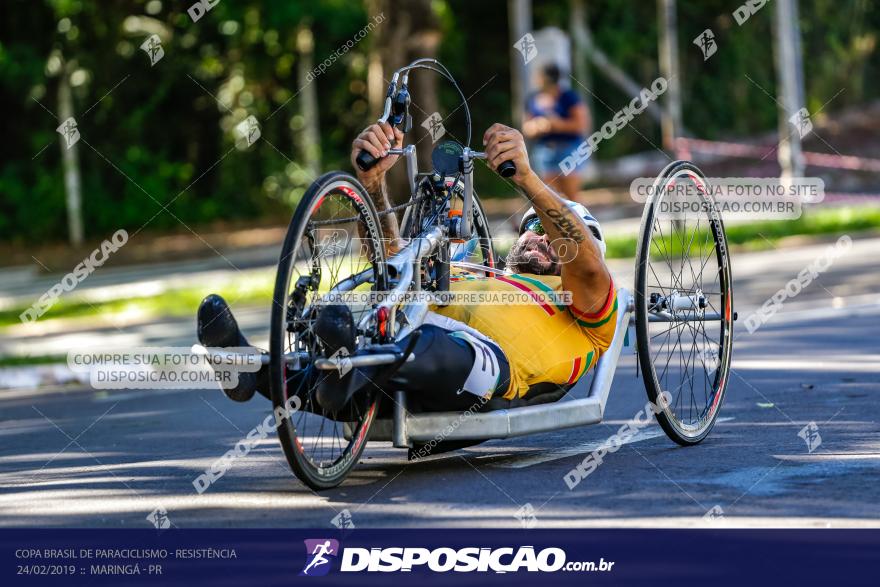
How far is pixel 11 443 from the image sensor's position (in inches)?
321

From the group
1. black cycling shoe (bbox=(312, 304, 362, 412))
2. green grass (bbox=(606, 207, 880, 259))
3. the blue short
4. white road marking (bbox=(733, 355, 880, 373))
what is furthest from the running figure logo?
green grass (bbox=(606, 207, 880, 259))

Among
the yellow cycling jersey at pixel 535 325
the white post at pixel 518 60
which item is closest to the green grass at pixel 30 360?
the yellow cycling jersey at pixel 535 325

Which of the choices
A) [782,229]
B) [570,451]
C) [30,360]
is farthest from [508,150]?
[782,229]

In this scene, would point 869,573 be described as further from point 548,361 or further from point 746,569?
point 548,361

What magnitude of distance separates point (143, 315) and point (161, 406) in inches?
267

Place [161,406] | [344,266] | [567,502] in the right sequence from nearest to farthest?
[567,502] → [344,266] → [161,406]

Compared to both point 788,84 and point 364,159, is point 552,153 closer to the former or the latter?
point 788,84

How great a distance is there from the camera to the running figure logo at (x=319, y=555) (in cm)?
486

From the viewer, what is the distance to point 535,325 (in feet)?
21.6

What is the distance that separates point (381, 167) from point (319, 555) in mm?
2015

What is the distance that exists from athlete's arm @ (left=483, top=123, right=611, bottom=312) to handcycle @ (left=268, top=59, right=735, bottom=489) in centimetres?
8

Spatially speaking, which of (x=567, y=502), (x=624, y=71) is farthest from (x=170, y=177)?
(x=567, y=502)

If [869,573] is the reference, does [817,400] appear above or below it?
above

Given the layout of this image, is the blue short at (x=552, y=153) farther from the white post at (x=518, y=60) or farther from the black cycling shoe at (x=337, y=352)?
the black cycling shoe at (x=337, y=352)
